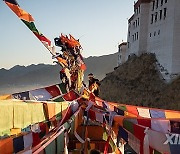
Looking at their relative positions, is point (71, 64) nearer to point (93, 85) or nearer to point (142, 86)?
point (93, 85)

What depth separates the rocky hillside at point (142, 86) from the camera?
2564 centimetres

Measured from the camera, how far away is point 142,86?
101 ft

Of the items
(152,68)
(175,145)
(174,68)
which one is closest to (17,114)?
(175,145)

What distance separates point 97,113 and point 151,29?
1105 inches

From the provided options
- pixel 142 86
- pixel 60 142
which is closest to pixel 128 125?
pixel 60 142

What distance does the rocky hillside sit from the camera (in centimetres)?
2564

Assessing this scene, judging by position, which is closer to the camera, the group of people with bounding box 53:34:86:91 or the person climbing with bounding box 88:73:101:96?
the group of people with bounding box 53:34:86:91

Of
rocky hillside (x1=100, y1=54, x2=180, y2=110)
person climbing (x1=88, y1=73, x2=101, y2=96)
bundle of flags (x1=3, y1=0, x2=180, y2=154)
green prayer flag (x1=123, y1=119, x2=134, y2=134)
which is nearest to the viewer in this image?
bundle of flags (x1=3, y1=0, x2=180, y2=154)

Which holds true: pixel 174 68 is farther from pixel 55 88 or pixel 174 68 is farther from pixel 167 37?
pixel 55 88

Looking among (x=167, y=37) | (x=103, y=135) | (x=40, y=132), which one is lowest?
(x=103, y=135)

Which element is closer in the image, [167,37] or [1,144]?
[1,144]

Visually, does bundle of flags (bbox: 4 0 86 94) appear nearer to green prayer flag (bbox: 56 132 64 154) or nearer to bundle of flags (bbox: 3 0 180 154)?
bundle of flags (bbox: 3 0 180 154)

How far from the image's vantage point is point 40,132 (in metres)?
4.21

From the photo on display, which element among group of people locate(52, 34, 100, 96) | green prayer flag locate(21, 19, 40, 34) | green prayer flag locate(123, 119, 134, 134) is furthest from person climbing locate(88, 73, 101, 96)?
green prayer flag locate(123, 119, 134, 134)
